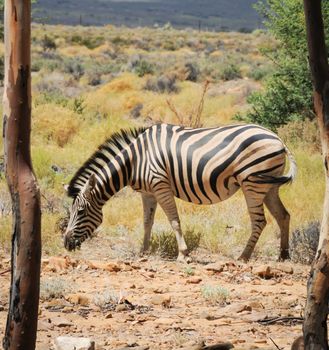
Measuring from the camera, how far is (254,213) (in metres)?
10.3

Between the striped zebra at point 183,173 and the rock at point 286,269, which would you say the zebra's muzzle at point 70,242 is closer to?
the striped zebra at point 183,173

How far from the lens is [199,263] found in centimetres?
1015

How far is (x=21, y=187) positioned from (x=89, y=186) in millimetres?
4852

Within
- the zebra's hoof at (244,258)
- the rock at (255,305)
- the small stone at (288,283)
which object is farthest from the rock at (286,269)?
the rock at (255,305)

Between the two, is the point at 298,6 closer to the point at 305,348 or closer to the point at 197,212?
the point at 197,212

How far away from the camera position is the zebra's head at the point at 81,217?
10.4 meters

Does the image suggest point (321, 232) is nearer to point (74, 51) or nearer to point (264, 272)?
point (264, 272)

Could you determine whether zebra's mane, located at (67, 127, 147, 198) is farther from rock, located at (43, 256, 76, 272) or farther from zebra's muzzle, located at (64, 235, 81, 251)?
rock, located at (43, 256, 76, 272)

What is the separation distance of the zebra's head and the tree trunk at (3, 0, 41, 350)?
4.77 meters

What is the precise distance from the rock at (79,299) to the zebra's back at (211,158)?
263 centimetres

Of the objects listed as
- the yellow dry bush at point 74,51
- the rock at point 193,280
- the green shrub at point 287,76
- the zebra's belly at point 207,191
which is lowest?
the rock at point 193,280


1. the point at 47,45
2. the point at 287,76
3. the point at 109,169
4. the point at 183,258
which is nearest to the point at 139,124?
the point at 287,76

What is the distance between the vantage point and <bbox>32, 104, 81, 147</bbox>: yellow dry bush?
18.8m

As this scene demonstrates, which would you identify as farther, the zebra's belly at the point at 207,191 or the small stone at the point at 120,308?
the zebra's belly at the point at 207,191
